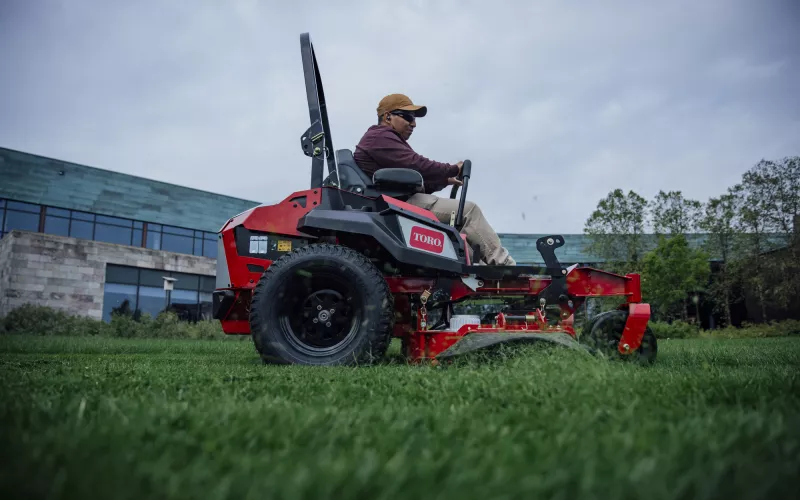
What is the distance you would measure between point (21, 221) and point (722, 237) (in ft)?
145

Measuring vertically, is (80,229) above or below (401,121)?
above

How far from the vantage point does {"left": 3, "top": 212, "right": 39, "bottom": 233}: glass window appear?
35188 mm

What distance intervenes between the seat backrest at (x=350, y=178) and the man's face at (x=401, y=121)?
1.75 feet

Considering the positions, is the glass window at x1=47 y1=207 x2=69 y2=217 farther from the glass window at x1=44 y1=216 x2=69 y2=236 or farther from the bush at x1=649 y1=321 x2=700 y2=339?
the bush at x1=649 y1=321 x2=700 y2=339

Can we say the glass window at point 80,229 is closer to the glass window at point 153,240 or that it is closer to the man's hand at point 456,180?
the glass window at point 153,240

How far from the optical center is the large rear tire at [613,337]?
443cm

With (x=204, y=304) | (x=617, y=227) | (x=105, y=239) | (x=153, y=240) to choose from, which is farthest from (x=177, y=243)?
(x=617, y=227)

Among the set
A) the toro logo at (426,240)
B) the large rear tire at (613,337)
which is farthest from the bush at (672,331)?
the toro logo at (426,240)

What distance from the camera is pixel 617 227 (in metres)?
33.7

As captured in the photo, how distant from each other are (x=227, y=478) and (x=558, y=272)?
166 inches

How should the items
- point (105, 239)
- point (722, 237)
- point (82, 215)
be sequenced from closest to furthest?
1. point (722, 237)
2. point (82, 215)
3. point (105, 239)

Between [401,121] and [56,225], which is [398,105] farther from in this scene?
[56,225]

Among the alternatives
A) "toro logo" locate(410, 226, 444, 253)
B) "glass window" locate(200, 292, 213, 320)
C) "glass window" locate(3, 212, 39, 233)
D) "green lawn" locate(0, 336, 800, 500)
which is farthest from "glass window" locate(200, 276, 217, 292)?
"green lawn" locate(0, 336, 800, 500)

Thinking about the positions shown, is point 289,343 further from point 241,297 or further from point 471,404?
point 471,404
